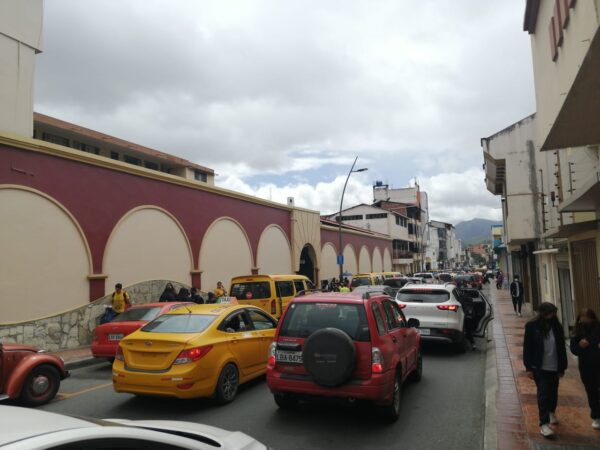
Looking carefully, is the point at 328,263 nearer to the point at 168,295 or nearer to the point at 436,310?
the point at 168,295

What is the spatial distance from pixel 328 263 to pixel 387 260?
20.8 m

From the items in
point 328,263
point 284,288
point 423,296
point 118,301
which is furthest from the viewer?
point 328,263

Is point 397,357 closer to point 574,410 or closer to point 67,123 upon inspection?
point 574,410

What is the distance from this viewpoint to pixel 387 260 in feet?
170

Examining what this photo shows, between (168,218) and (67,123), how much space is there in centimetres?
1170

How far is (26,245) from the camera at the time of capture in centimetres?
1187

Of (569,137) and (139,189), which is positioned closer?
(569,137)

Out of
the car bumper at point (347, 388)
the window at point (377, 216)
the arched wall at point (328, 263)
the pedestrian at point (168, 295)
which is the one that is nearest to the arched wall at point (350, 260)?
the arched wall at point (328, 263)

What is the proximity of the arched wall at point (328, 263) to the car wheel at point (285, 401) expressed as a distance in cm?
2464

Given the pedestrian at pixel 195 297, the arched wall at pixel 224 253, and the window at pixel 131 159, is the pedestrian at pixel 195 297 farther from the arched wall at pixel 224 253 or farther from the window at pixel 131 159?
the window at pixel 131 159

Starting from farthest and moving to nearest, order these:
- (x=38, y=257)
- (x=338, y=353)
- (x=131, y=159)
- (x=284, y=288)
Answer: (x=131, y=159) → (x=284, y=288) → (x=38, y=257) → (x=338, y=353)

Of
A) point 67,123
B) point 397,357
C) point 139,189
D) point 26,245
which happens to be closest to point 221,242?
point 139,189

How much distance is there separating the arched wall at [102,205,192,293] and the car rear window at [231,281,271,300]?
10.8 ft

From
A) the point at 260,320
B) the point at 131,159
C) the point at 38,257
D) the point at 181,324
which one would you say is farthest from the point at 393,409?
the point at 131,159
